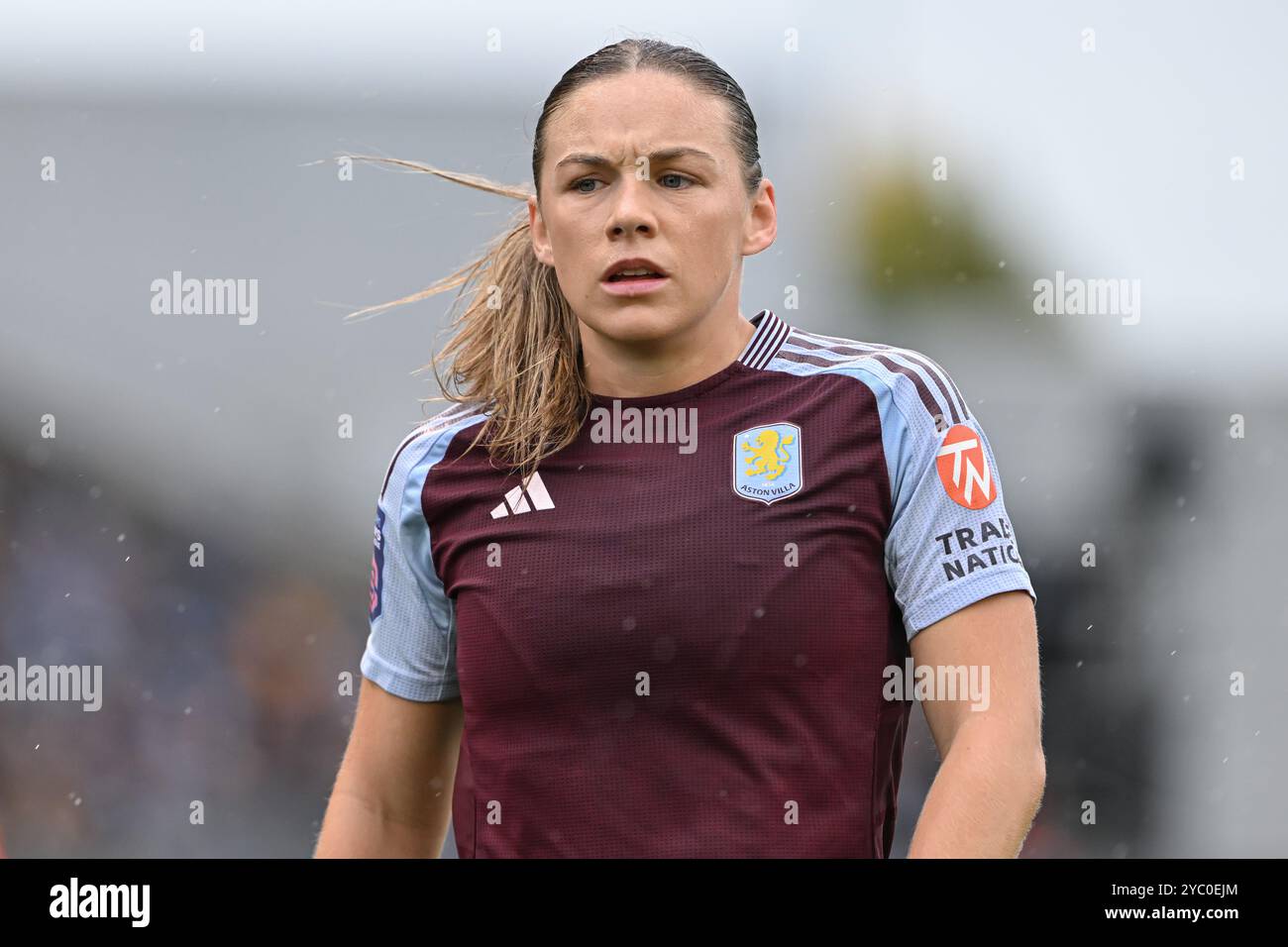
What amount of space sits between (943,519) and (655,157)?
0.77 metres

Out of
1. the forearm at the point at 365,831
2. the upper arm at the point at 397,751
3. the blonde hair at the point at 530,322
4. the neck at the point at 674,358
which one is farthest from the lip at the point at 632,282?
the forearm at the point at 365,831

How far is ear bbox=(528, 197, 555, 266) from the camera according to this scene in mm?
3039

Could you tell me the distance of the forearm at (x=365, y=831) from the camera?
310 cm

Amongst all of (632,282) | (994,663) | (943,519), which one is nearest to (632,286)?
(632,282)

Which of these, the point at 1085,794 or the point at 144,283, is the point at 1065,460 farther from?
the point at 144,283

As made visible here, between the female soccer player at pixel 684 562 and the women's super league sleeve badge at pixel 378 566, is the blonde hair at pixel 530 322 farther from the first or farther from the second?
the women's super league sleeve badge at pixel 378 566

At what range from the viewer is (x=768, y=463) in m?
2.84

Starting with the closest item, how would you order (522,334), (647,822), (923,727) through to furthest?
(647,822)
(522,334)
(923,727)

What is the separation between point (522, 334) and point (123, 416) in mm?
7385

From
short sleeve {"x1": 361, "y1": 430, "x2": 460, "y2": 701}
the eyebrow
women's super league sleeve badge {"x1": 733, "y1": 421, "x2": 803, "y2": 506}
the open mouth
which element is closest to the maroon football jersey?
women's super league sleeve badge {"x1": 733, "y1": 421, "x2": 803, "y2": 506}

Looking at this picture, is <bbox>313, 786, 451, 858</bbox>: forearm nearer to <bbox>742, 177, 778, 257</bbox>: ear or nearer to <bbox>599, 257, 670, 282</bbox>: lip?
<bbox>599, 257, 670, 282</bbox>: lip

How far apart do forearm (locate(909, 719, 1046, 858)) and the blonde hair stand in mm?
882

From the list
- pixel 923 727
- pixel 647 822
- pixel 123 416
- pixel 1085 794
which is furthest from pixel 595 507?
pixel 123 416

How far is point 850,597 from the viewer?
2.73 meters
